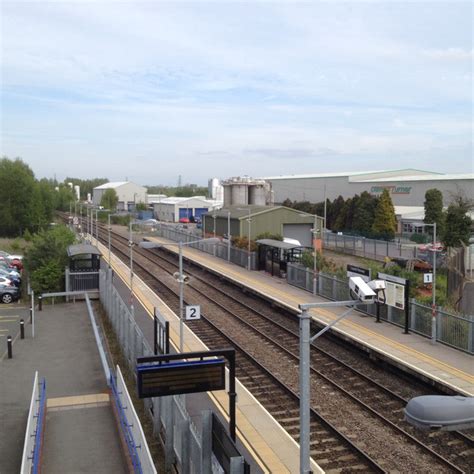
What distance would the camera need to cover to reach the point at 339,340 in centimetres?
2298

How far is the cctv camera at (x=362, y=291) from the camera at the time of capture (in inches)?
329

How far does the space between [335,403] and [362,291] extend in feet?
28.3

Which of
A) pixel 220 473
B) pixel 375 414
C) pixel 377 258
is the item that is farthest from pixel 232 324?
pixel 377 258

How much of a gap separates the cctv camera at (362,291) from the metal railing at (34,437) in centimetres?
619

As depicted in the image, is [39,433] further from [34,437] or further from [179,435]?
[179,435]

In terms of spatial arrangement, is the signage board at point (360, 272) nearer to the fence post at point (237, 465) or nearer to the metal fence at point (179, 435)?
the metal fence at point (179, 435)

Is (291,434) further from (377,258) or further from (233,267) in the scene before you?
(377,258)

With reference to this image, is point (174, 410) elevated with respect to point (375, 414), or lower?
elevated

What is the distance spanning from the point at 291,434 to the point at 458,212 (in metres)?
38.9

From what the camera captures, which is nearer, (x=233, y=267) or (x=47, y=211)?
(x=233, y=267)

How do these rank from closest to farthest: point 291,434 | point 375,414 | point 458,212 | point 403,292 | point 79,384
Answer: point 291,434 < point 375,414 < point 79,384 < point 403,292 < point 458,212

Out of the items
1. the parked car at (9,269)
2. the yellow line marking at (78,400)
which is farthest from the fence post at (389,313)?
the parked car at (9,269)

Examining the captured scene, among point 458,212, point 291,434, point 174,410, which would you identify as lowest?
point 291,434

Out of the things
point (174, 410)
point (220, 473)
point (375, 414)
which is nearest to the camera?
point (220, 473)
